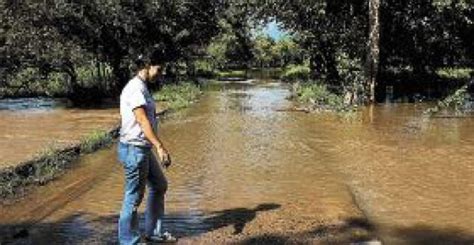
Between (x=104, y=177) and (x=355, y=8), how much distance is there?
22136mm

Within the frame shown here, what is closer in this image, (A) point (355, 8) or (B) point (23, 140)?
(B) point (23, 140)

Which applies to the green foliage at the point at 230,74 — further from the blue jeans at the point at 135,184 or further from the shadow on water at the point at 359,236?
the blue jeans at the point at 135,184

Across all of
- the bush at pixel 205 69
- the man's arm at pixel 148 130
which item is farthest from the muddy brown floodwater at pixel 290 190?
the bush at pixel 205 69

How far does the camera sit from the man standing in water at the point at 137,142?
292 inches

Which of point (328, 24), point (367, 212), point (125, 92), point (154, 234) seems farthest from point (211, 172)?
point (328, 24)

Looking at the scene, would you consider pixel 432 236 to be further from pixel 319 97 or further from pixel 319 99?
pixel 319 97

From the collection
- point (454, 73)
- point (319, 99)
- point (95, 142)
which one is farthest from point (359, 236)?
point (454, 73)

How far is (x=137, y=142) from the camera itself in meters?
7.49

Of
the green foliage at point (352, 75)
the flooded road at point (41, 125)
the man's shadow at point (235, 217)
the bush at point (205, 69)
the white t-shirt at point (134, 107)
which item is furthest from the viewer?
the bush at point (205, 69)

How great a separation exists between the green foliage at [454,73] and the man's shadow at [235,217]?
29.1 m

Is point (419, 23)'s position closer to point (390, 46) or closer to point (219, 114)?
point (390, 46)

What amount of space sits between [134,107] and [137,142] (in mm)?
349

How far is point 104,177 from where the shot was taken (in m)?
12.8

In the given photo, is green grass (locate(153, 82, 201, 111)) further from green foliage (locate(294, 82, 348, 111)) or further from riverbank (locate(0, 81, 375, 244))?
riverbank (locate(0, 81, 375, 244))
